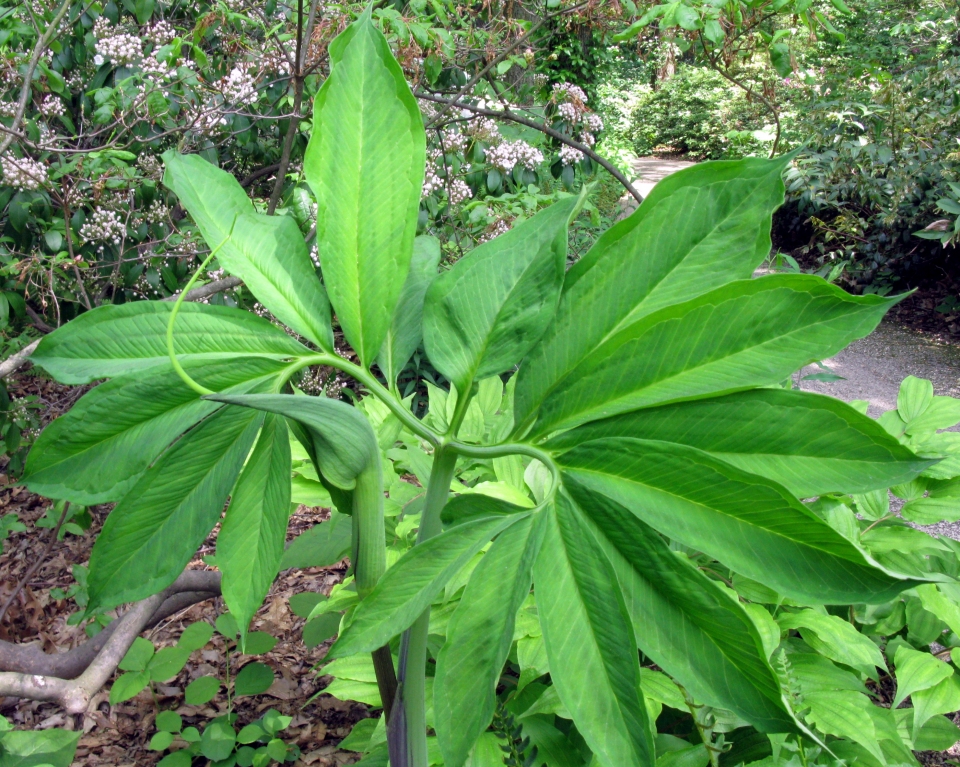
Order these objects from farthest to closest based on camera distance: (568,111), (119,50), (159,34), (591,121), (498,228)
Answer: (591,121), (568,111), (498,228), (159,34), (119,50)

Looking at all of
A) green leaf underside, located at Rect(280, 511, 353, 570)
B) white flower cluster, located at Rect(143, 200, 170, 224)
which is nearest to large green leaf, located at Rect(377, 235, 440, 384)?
green leaf underside, located at Rect(280, 511, 353, 570)

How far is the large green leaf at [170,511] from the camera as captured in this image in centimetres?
50

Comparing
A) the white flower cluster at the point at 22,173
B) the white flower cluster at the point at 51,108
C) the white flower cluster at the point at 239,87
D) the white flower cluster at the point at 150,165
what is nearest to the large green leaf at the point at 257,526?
the white flower cluster at the point at 22,173

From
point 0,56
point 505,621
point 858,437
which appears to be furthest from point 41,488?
point 0,56

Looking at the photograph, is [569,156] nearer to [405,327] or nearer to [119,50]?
[119,50]

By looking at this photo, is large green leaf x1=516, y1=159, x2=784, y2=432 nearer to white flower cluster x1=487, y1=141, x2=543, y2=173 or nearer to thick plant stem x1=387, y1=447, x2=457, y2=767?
thick plant stem x1=387, y1=447, x2=457, y2=767

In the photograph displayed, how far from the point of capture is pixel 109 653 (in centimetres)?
127

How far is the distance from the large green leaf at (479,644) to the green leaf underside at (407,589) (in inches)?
0.7

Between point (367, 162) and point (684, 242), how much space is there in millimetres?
244

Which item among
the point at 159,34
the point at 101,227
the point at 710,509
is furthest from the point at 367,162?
the point at 159,34

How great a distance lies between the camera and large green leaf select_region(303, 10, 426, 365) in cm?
52

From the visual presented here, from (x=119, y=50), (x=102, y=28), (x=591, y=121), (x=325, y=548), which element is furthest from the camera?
(x=591, y=121)

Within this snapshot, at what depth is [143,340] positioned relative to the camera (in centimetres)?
53

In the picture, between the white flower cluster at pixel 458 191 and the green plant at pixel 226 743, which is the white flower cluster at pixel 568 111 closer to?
the white flower cluster at pixel 458 191
